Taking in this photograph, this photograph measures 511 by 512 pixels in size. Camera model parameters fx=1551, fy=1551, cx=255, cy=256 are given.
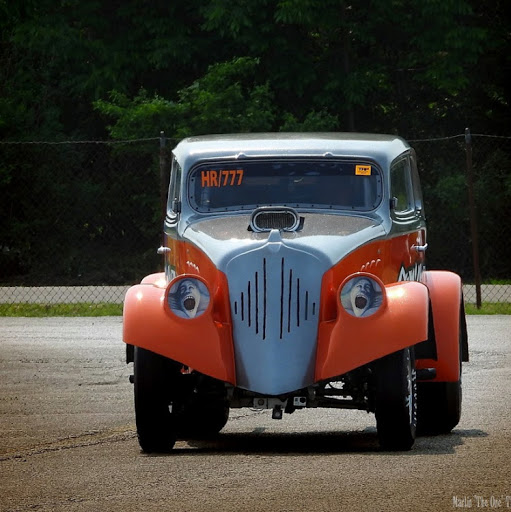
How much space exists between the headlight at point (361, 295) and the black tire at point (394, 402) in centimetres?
33

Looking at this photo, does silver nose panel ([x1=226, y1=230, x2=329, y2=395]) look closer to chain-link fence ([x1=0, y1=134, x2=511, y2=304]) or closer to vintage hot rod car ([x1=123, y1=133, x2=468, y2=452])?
vintage hot rod car ([x1=123, y1=133, x2=468, y2=452])

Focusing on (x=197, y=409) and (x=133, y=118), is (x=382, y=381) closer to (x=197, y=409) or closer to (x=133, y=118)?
(x=197, y=409)

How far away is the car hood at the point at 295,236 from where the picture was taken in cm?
941

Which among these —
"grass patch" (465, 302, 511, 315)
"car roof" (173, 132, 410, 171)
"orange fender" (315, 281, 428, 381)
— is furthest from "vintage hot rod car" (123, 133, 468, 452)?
"grass patch" (465, 302, 511, 315)

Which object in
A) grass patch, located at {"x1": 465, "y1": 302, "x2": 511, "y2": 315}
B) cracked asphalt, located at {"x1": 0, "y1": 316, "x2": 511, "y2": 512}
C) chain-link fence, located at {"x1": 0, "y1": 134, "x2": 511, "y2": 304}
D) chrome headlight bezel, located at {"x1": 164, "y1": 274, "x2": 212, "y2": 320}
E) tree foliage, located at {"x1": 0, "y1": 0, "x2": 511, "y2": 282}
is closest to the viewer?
cracked asphalt, located at {"x1": 0, "y1": 316, "x2": 511, "y2": 512}

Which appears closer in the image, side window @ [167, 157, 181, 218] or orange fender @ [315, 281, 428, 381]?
orange fender @ [315, 281, 428, 381]

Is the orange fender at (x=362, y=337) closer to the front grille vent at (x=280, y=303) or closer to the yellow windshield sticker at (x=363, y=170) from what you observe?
the front grille vent at (x=280, y=303)

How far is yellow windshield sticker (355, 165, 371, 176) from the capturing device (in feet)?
35.0

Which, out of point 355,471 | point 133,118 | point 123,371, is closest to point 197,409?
point 355,471

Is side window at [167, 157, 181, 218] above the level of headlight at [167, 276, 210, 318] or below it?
above

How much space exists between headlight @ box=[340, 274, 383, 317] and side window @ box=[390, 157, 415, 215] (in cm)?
133

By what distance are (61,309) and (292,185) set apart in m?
11.9

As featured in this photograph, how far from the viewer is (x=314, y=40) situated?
3262cm

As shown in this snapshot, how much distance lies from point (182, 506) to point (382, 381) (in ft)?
8.11
